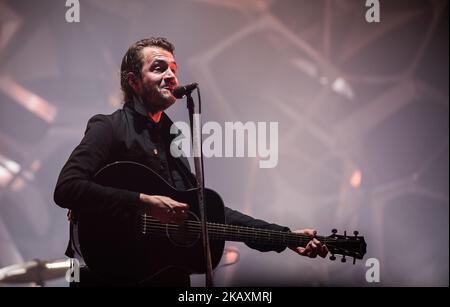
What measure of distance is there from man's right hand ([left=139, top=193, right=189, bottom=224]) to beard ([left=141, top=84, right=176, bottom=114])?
0.53 meters

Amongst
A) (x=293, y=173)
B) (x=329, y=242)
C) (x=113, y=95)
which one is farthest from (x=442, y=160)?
(x=113, y=95)

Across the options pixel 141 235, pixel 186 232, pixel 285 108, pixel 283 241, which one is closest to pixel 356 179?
pixel 285 108

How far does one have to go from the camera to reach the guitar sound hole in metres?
1.94

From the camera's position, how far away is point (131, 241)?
184 cm

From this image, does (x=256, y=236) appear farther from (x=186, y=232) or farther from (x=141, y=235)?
(x=141, y=235)

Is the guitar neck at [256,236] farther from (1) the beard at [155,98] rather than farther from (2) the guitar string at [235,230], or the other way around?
(1) the beard at [155,98]

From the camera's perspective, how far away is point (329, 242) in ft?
8.11

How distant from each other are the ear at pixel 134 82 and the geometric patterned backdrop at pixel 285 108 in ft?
2.26

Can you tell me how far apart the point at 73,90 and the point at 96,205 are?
4.48 ft

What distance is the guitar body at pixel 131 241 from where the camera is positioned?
1760 mm

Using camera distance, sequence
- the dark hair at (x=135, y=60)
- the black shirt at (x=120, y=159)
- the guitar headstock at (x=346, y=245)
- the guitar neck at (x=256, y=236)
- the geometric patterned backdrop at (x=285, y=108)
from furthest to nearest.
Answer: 1. the geometric patterned backdrop at (x=285, y=108)
2. the guitar headstock at (x=346, y=245)
3. the dark hair at (x=135, y=60)
4. the guitar neck at (x=256, y=236)
5. the black shirt at (x=120, y=159)

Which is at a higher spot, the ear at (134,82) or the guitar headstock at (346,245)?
the ear at (134,82)

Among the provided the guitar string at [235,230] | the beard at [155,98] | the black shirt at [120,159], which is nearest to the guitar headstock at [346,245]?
the guitar string at [235,230]
